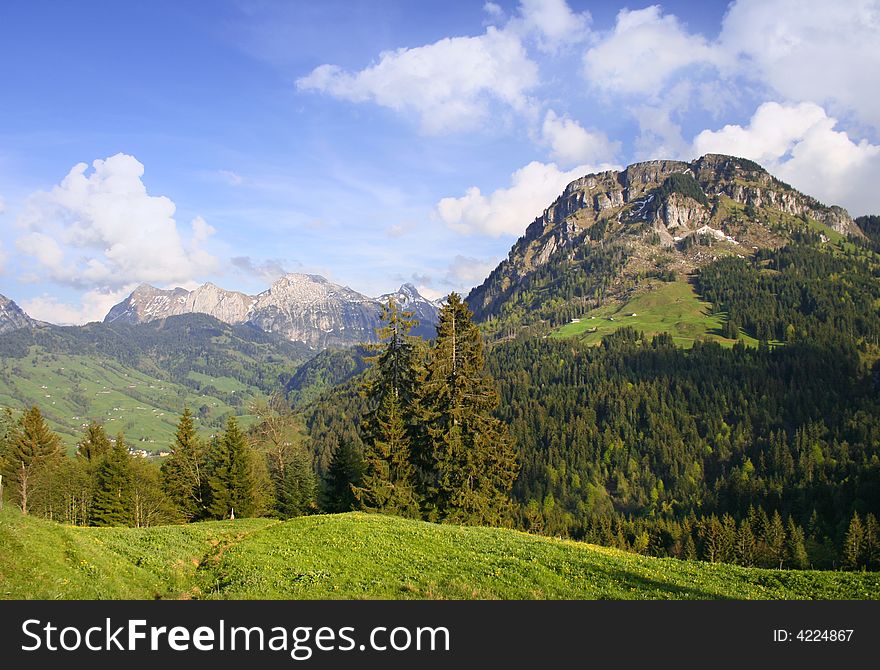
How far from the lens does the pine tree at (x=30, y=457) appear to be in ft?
214

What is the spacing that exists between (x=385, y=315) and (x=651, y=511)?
6882 inches

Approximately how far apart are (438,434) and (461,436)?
93.7 inches

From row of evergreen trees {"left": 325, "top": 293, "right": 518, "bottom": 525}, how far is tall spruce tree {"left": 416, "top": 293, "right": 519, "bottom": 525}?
0.10 meters

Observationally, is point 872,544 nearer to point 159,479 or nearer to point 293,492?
point 293,492

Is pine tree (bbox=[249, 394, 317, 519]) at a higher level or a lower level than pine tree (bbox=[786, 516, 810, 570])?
higher

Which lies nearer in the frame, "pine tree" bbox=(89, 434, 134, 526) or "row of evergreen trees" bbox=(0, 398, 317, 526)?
"pine tree" bbox=(89, 434, 134, 526)

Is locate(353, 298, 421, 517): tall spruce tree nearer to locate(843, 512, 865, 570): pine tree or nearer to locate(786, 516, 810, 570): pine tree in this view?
locate(786, 516, 810, 570): pine tree

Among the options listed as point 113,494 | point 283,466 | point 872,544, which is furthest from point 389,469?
point 872,544

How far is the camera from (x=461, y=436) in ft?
164

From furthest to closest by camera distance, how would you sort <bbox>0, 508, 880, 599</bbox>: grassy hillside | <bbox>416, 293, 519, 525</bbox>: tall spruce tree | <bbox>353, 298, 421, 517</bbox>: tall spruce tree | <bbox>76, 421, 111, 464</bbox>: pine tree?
<bbox>76, 421, 111, 464</bbox>: pine tree → <bbox>353, 298, 421, 517</bbox>: tall spruce tree → <bbox>416, 293, 519, 525</bbox>: tall spruce tree → <bbox>0, 508, 880, 599</bbox>: grassy hillside

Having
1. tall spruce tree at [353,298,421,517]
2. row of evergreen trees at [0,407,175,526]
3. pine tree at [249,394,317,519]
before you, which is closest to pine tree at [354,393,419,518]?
tall spruce tree at [353,298,421,517]

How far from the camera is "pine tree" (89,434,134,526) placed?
63.2 meters
